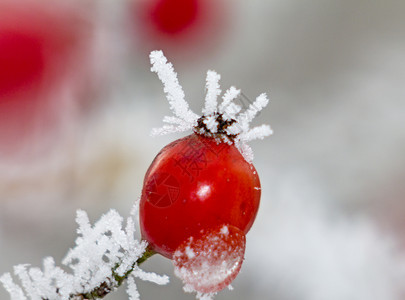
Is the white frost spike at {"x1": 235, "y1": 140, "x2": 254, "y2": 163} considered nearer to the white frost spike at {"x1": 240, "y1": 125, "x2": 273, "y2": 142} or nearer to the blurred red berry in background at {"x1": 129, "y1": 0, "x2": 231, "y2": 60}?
the white frost spike at {"x1": 240, "y1": 125, "x2": 273, "y2": 142}

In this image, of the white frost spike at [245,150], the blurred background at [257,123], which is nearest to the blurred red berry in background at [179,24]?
the blurred background at [257,123]

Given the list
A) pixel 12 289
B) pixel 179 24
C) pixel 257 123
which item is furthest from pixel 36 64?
pixel 12 289

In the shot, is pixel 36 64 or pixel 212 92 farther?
pixel 36 64

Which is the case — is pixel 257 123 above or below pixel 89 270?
above

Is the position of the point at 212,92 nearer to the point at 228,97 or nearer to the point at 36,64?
the point at 228,97

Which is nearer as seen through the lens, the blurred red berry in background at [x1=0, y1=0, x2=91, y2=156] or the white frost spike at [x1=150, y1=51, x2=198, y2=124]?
the white frost spike at [x1=150, y1=51, x2=198, y2=124]

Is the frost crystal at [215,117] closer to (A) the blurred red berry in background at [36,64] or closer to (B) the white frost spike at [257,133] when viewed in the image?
(B) the white frost spike at [257,133]

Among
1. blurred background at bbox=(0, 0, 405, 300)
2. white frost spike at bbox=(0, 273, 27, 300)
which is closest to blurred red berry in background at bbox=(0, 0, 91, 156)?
blurred background at bbox=(0, 0, 405, 300)

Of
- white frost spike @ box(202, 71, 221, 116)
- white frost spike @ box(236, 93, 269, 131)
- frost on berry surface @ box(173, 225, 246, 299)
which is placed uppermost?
white frost spike @ box(202, 71, 221, 116)
